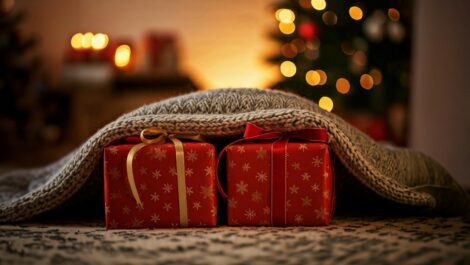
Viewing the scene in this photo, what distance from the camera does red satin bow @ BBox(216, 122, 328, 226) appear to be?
0.92m

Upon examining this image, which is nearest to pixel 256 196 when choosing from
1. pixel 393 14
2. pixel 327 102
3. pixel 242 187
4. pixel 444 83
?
pixel 242 187

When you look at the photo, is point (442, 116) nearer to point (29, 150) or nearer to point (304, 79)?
point (304, 79)

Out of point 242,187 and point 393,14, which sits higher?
point 393,14

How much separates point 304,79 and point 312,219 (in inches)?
62.8

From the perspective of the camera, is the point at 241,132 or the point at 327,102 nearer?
the point at 241,132

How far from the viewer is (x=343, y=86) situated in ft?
8.11

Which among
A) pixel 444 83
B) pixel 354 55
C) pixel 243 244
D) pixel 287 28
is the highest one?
pixel 287 28

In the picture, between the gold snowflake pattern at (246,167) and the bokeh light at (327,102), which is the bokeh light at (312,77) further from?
the gold snowflake pattern at (246,167)

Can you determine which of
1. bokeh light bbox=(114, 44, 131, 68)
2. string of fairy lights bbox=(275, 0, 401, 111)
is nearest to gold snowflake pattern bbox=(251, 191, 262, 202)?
string of fairy lights bbox=(275, 0, 401, 111)

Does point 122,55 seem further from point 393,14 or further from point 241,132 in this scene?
point 241,132

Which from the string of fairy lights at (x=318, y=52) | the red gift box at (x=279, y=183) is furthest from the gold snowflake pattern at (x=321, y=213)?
the string of fairy lights at (x=318, y=52)

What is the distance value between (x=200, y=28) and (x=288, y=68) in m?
1.46

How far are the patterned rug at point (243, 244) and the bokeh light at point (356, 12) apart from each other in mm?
1546

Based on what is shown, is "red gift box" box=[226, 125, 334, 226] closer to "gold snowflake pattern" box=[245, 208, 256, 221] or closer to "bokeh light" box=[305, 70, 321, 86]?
"gold snowflake pattern" box=[245, 208, 256, 221]
